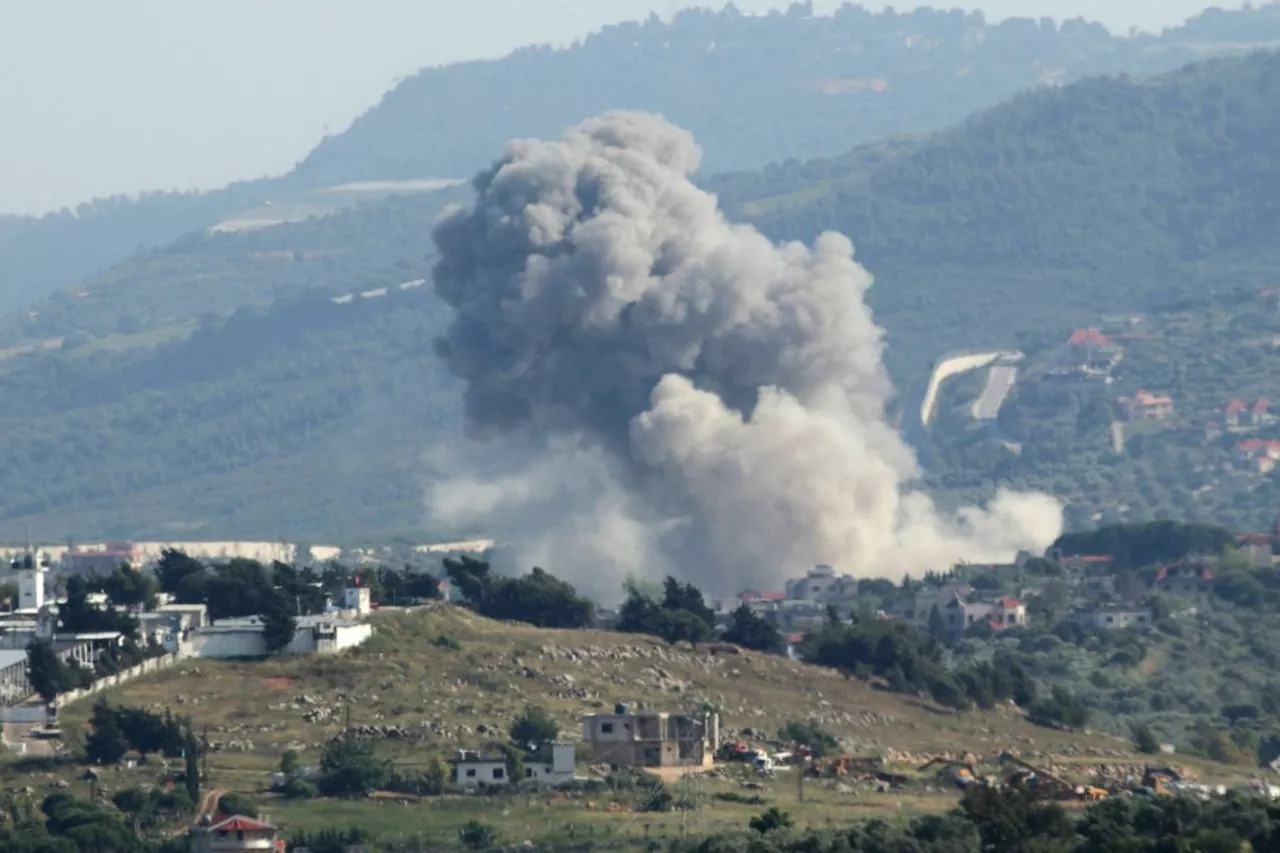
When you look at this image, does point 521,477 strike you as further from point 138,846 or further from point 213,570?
point 138,846

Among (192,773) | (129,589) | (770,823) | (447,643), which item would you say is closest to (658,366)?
(129,589)

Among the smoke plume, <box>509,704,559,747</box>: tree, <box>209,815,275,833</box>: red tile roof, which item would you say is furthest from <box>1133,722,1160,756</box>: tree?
the smoke plume

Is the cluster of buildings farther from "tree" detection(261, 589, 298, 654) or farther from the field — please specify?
→ the field

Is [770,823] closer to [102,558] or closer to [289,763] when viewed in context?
[289,763]

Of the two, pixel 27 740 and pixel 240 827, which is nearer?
pixel 240 827

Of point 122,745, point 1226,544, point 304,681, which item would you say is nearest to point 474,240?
point 1226,544

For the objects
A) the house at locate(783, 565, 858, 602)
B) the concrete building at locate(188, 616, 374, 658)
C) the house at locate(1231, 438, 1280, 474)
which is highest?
the house at locate(1231, 438, 1280, 474)

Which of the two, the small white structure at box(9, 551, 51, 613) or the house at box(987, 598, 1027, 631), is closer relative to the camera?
the small white structure at box(9, 551, 51, 613)
